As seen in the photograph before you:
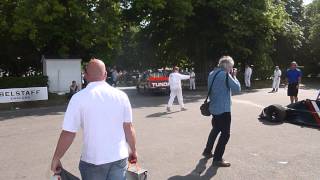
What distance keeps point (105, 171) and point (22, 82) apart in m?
19.6

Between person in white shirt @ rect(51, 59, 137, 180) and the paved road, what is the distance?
1.00 m

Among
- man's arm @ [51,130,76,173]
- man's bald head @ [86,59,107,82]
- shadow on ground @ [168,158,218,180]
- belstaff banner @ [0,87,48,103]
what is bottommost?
shadow on ground @ [168,158,218,180]

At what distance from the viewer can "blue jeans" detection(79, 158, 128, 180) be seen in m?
4.14

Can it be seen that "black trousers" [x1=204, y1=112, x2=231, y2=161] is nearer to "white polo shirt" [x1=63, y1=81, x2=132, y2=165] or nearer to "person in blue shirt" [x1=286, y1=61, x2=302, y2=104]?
"white polo shirt" [x1=63, y1=81, x2=132, y2=165]

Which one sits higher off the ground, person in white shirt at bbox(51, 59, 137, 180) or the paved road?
person in white shirt at bbox(51, 59, 137, 180)

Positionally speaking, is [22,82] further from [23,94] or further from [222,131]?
[222,131]

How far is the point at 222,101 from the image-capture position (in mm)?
7852

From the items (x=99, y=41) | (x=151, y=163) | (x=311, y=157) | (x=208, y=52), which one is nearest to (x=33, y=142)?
(x=151, y=163)

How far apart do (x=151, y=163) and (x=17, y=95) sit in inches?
575

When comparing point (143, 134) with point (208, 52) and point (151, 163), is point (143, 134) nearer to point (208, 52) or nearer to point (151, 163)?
point (151, 163)

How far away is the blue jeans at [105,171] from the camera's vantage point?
13.6ft

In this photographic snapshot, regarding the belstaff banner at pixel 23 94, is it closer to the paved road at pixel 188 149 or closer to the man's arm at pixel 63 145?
the paved road at pixel 188 149

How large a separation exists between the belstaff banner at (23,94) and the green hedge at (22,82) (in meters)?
1.07

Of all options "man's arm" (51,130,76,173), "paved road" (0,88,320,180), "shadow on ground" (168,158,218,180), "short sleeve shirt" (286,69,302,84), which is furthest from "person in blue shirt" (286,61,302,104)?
"man's arm" (51,130,76,173)
